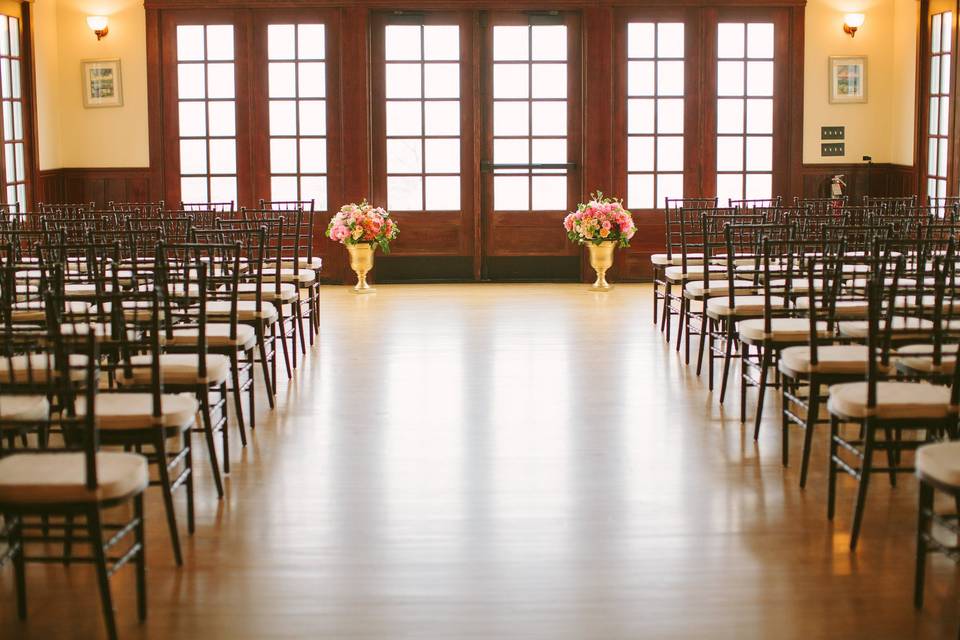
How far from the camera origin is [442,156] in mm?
13320

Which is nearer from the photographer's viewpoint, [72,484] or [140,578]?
[72,484]

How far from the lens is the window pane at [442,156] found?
1331 cm

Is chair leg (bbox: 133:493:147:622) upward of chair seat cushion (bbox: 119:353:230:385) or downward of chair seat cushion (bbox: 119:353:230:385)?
downward

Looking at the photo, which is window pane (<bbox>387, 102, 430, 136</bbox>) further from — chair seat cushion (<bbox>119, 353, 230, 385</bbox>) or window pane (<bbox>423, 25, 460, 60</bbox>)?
chair seat cushion (<bbox>119, 353, 230, 385</bbox>)

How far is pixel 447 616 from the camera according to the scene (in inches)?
157

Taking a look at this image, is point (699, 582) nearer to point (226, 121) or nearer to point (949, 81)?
point (949, 81)

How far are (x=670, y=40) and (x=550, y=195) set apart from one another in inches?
80.1

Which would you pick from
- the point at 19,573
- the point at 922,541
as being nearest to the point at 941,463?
the point at 922,541

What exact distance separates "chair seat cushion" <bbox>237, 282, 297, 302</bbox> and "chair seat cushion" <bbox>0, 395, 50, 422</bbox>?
317 cm

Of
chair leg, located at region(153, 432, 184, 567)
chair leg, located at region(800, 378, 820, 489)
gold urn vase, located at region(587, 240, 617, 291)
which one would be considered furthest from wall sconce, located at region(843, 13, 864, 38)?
chair leg, located at region(153, 432, 184, 567)

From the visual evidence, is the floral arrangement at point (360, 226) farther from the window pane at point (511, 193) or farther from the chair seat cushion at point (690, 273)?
the chair seat cushion at point (690, 273)

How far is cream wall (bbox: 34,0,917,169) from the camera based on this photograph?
42.7 ft

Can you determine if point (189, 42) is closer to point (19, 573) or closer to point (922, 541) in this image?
point (19, 573)

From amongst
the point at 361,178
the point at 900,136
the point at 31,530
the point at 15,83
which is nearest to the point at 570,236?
Answer: the point at 361,178
